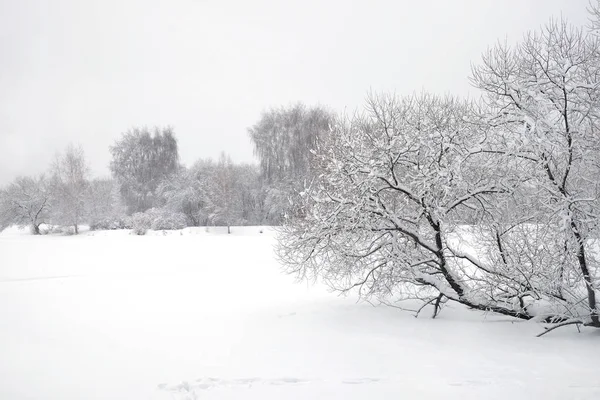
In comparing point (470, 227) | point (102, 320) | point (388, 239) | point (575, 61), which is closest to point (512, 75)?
point (575, 61)

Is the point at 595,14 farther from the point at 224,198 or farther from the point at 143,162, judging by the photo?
the point at 143,162

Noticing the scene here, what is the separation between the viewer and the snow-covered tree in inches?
257

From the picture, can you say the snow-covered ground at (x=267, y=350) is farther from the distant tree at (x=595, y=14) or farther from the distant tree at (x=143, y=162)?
the distant tree at (x=143, y=162)

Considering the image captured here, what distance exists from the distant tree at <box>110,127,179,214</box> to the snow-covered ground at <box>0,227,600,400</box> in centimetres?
2904

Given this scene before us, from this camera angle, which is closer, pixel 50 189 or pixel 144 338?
pixel 144 338

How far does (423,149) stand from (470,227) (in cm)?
250

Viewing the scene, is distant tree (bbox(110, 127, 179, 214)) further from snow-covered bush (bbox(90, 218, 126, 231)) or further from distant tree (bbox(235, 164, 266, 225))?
distant tree (bbox(235, 164, 266, 225))

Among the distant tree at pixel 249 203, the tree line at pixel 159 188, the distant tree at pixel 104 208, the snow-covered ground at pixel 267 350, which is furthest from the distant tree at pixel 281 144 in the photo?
the snow-covered ground at pixel 267 350

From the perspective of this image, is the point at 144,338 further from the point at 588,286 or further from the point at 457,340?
the point at 588,286

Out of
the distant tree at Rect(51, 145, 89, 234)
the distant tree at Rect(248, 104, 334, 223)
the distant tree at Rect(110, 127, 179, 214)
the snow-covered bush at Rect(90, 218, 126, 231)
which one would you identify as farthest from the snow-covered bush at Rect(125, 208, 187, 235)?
the distant tree at Rect(248, 104, 334, 223)

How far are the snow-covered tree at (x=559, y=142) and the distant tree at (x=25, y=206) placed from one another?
47.3m

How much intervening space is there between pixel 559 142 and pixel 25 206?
50.4 m

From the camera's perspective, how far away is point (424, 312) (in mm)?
9391

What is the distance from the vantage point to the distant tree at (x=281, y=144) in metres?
31.3
